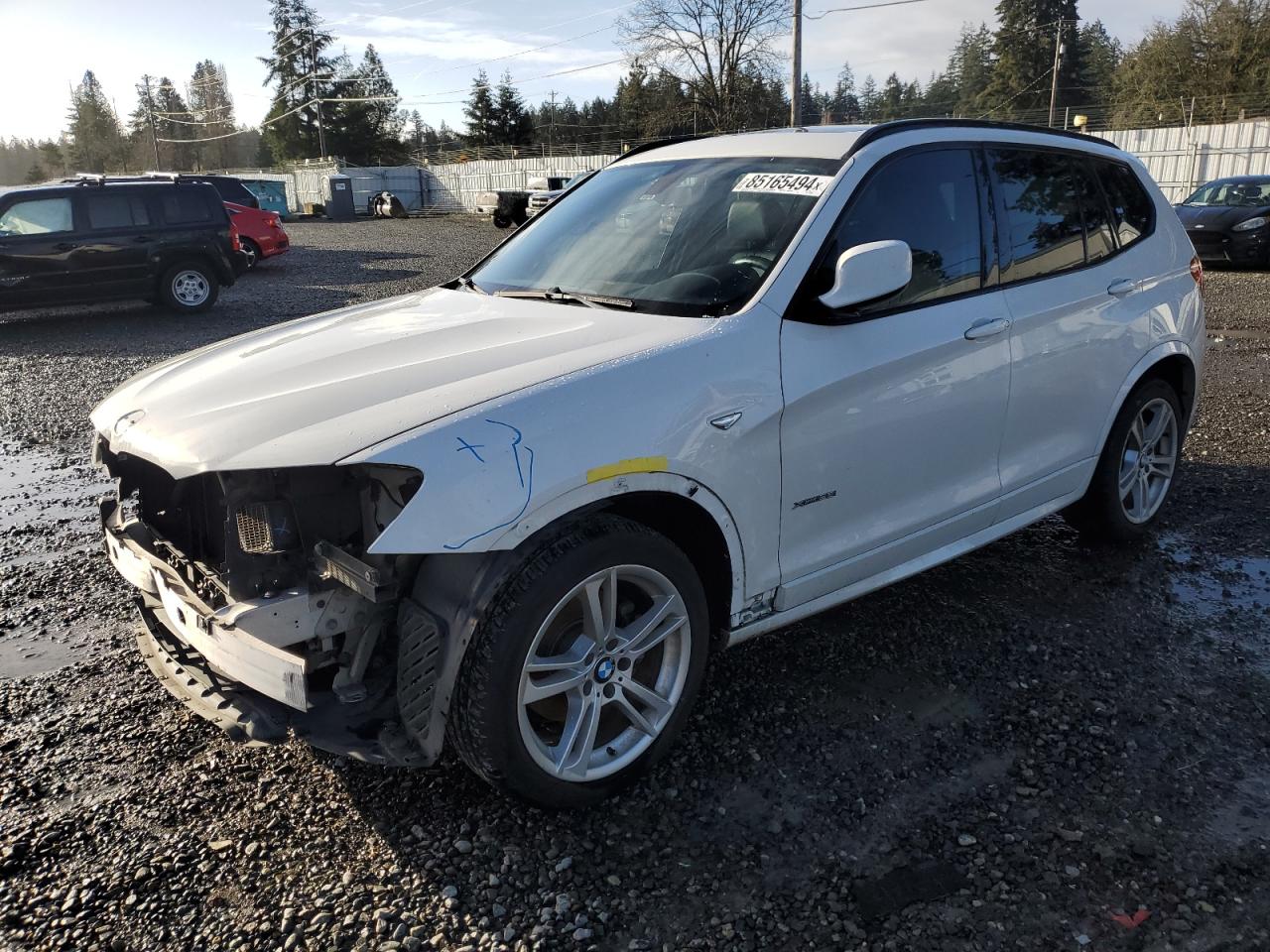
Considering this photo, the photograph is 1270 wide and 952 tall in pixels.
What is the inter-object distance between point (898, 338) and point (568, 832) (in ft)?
6.36

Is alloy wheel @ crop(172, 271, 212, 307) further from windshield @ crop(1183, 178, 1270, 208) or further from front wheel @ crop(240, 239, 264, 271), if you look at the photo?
windshield @ crop(1183, 178, 1270, 208)

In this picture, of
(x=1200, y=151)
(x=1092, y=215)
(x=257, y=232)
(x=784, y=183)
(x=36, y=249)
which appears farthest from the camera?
(x=1200, y=151)

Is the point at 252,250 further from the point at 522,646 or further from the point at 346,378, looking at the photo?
the point at 522,646

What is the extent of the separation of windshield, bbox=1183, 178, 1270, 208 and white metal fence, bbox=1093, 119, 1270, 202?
967 cm

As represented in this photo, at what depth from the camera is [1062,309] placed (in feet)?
12.9

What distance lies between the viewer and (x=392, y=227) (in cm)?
3350

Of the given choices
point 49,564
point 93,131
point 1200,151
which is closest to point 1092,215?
point 49,564

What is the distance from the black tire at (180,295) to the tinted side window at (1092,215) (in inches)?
494

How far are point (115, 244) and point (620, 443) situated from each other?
12851 millimetres

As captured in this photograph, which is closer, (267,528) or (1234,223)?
(267,528)

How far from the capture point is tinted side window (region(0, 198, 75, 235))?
12211 millimetres

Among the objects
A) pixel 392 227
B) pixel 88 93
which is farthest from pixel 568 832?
pixel 88 93

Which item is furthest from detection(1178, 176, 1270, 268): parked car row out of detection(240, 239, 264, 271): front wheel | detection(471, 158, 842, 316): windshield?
detection(240, 239, 264, 271): front wheel

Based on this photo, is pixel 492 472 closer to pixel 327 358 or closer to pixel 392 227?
pixel 327 358
